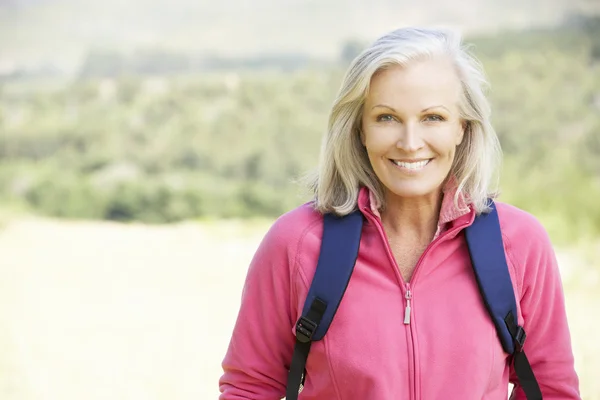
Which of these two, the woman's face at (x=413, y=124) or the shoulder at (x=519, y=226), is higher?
the woman's face at (x=413, y=124)

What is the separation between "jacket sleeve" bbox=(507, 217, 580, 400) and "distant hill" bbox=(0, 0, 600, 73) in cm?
877

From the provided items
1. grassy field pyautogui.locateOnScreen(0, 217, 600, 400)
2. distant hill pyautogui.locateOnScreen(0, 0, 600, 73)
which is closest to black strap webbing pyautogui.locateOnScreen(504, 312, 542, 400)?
grassy field pyautogui.locateOnScreen(0, 217, 600, 400)

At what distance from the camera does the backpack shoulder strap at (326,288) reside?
1.68m

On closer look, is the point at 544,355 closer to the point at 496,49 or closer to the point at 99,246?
the point at 99,246

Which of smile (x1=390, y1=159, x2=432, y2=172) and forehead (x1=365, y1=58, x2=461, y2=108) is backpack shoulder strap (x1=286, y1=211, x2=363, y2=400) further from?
forehead (x1=365, y1=58, x2=461, y2=108)

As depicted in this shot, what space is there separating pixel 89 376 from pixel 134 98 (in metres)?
5.90

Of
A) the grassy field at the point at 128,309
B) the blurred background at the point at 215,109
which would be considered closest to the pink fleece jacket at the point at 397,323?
the grassy field at the point at 128,309

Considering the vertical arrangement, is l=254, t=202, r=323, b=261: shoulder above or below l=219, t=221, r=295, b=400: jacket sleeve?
above

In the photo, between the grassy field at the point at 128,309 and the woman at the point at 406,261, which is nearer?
the woman at the point at 406,261

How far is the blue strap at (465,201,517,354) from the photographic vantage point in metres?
1.68

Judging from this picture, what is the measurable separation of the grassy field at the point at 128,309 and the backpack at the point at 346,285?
319 centimetres

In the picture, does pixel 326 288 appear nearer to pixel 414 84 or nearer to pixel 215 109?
pixel 414 84

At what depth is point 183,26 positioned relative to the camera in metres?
10.5

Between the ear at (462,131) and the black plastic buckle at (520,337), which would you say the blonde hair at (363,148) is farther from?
the black plastic buckle at (520,337)
